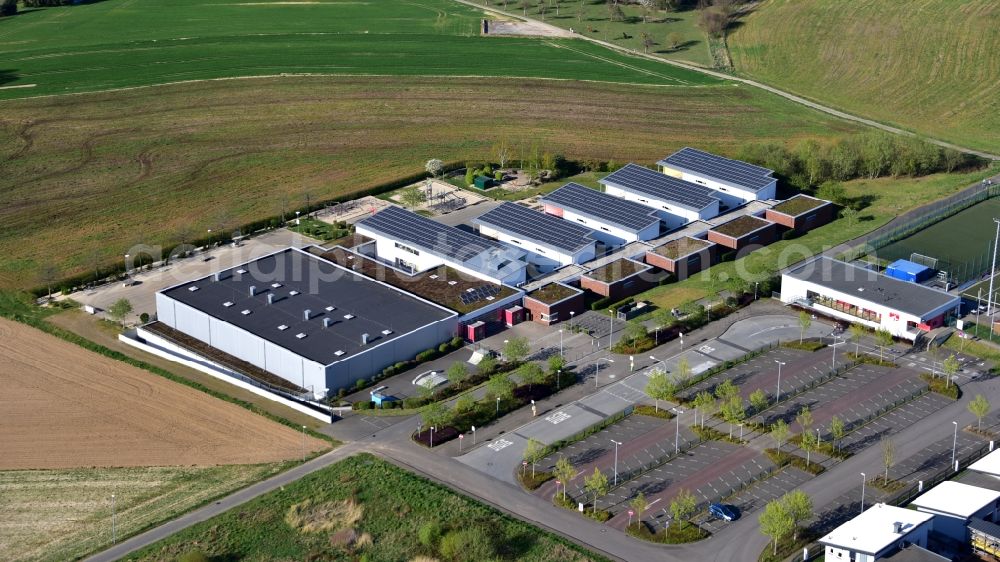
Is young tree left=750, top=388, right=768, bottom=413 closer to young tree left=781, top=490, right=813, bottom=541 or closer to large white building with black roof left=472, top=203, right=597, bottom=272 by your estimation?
young tree left=781, top=490, right=813, bottom=541

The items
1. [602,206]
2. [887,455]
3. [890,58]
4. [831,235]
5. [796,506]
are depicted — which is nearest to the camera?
[796,506]

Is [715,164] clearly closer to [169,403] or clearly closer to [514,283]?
[514,283]

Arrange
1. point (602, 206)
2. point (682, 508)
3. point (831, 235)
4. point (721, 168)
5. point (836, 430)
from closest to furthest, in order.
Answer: point (682, 508), point (836, 430), point (831, 235), point (602, 206), point (721, 168)

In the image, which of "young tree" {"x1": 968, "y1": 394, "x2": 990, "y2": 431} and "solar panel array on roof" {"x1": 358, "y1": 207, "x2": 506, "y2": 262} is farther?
"solar panel array on roof" {"x1": 358, "y1": 207, "x2": 506, "y2": 262}

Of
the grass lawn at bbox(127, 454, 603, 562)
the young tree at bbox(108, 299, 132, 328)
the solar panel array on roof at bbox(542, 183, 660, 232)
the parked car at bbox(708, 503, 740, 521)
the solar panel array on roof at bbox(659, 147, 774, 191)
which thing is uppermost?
the solar panel array on roof at bbox(659, 147, 774, 191)

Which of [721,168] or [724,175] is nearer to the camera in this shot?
[724,175]

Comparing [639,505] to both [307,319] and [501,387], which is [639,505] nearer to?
[501,387]

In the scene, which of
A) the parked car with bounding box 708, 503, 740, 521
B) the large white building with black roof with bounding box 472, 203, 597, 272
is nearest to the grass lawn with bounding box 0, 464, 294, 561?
the parked car with bounding box 708, 503, 740, 521

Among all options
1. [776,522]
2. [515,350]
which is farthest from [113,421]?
[776,522]
